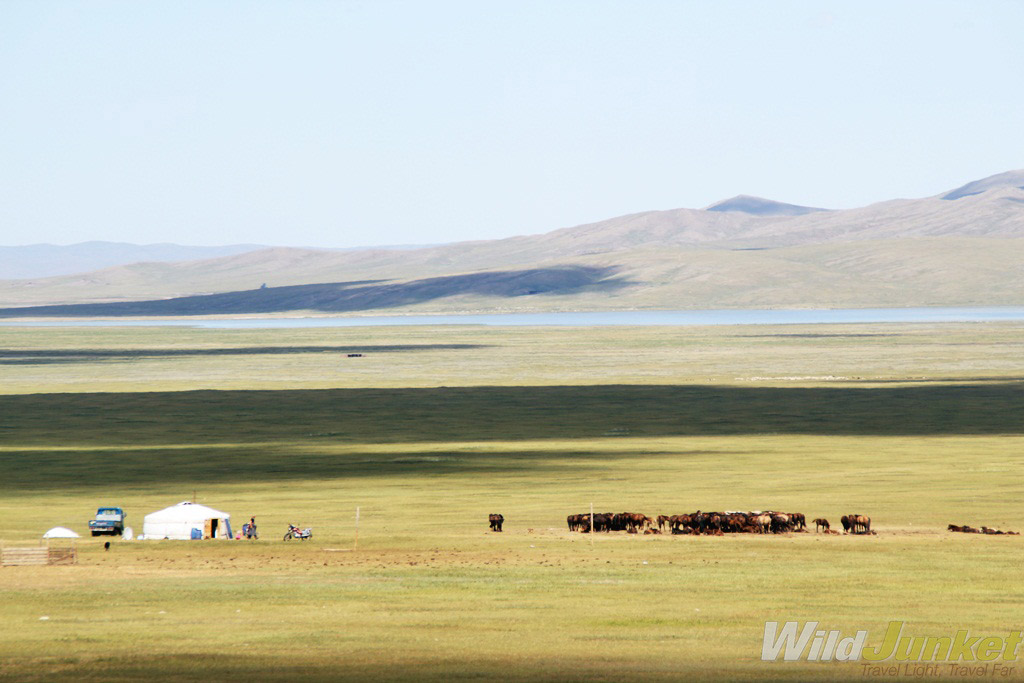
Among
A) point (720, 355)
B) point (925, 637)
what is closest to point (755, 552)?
point (925, 637)

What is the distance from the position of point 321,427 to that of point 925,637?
6620 centimetres

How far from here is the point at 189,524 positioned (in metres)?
48.0

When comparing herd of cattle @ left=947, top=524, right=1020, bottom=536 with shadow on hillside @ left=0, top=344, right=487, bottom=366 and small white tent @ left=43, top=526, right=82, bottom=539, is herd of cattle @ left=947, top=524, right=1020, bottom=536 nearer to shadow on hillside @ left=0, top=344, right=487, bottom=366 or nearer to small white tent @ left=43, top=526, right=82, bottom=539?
small white tent @ left=43, top=526, right=82, bottom=539

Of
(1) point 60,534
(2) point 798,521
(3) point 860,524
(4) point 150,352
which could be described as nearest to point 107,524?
(1) point 60,534

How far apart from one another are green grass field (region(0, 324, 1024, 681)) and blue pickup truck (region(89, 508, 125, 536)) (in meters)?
1.95

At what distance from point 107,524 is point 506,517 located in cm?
1439

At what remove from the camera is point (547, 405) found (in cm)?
10606

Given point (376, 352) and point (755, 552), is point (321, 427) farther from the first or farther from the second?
point (376, 352)

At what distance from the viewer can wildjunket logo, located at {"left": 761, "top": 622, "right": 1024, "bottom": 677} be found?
27.5 m

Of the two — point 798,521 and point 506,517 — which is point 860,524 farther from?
point 506,517

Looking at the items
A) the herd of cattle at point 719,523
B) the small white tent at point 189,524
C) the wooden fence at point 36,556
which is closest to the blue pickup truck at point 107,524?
the small white tent at point 189,524

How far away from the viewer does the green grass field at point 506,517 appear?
30.1 metres

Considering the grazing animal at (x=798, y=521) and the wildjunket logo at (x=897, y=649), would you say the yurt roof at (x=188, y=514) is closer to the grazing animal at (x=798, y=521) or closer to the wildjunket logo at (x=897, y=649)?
the grazing animal at (x=798, y=521)

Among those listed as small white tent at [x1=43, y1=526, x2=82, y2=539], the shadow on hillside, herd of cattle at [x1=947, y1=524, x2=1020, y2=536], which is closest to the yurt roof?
small white tent at [x1=43, y1=526, x2=82, y2=539]
